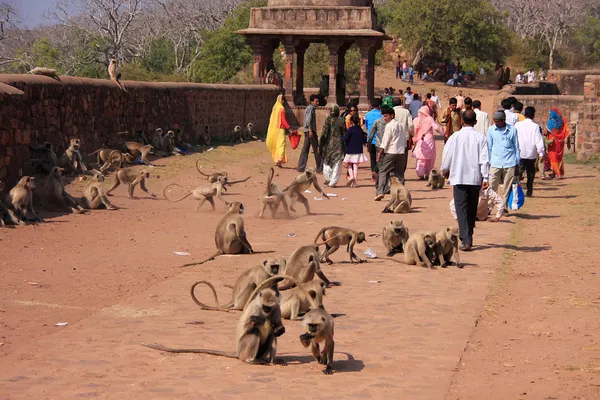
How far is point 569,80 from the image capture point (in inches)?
1741

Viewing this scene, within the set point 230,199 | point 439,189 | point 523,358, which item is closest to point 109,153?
point 230,199

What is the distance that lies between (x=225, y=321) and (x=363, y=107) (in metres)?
26.7

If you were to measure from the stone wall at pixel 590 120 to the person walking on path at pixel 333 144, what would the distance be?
8310 mm

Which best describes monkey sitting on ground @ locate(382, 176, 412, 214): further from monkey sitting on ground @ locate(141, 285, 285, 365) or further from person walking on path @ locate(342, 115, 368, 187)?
monkey sitting on ground @ locate(141, 285, 285, 365)

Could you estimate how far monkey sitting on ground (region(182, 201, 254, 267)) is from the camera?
449 inches

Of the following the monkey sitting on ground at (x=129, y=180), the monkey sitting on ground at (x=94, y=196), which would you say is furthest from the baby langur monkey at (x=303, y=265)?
the monkey sitting on ground at (x=129, y=180)

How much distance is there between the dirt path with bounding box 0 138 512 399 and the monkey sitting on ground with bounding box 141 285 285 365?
0.13m

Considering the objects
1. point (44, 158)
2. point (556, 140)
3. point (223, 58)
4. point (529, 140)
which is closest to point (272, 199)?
point (44, 158)

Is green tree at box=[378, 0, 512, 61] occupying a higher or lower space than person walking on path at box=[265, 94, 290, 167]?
higher

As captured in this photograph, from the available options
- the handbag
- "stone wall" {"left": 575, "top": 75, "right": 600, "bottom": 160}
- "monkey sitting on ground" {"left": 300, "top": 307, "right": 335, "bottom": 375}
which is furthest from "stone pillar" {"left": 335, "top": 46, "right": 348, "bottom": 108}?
"monkey sitting on ground" {"left": 300, "top": 307, "right": 335, "bottom": 375}

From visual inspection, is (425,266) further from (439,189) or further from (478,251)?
(439,189)

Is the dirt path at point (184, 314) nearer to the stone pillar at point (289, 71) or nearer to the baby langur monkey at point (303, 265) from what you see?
the baby langur monkey at point (303, 265)

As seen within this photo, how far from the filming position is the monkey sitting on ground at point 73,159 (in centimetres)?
1791

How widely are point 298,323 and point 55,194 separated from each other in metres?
7.51
